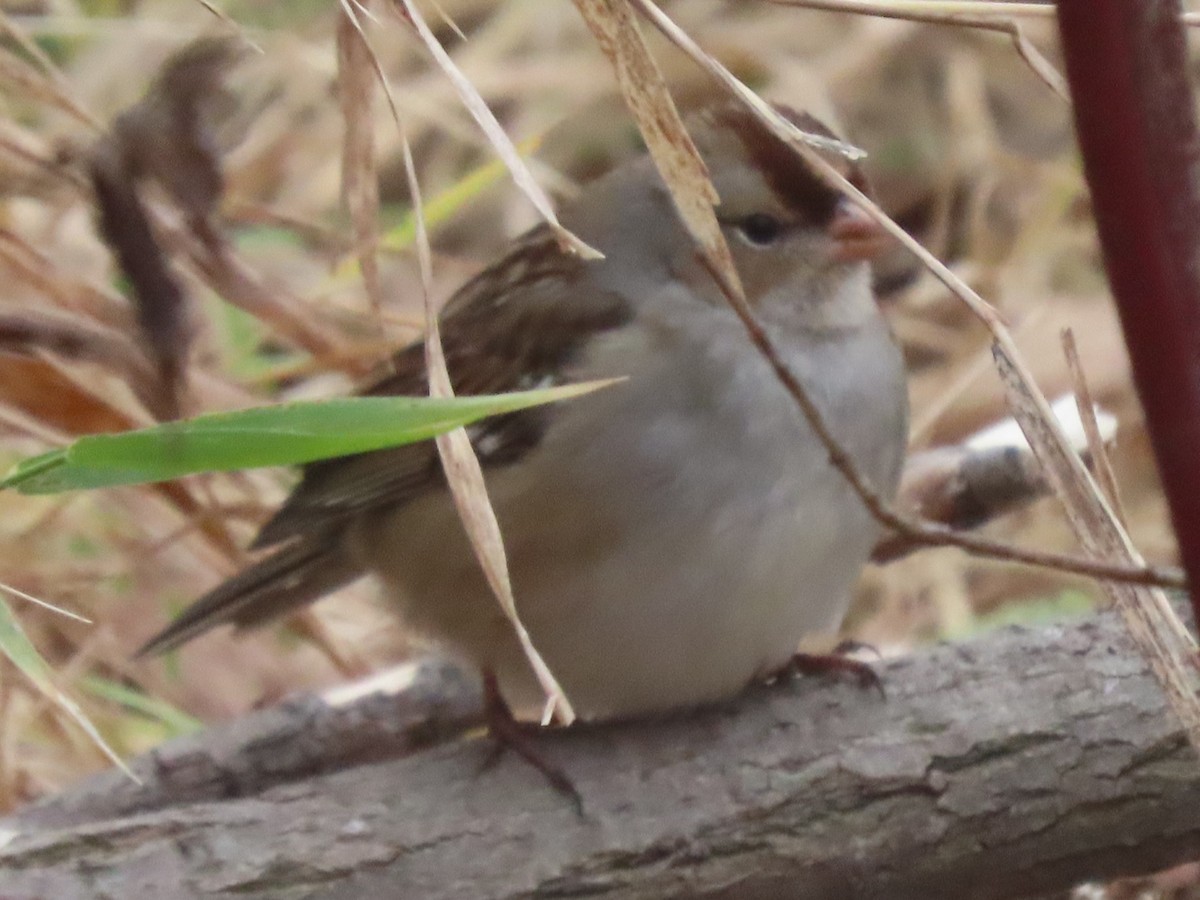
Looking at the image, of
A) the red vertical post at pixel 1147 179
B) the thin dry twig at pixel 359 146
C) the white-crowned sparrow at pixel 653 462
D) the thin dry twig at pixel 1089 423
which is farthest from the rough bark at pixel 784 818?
the red vertical post at pixel 1147 179

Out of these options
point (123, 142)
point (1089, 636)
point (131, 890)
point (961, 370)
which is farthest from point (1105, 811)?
point (961, 370)

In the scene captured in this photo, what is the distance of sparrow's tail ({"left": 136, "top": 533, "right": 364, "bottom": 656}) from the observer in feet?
4.67

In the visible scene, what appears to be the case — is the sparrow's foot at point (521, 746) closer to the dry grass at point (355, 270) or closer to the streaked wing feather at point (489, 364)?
the streaked wing feather at point (489, 364)

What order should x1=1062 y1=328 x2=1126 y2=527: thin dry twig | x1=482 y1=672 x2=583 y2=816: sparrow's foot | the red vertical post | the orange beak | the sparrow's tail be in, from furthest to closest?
the sparrow's tail
the orange beak
x1=482 y1=672 x2=583 y2=816: sparrow's foot
x1=1062 y1=328 x2=1126 y2=527: thin dry twig
the red vertical post

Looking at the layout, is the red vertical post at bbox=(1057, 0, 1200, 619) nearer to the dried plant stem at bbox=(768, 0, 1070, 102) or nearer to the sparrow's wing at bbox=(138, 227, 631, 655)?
the dried plant stem at bbox=(768, 0, 1070, 102)

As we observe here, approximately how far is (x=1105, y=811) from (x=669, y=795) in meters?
0.28

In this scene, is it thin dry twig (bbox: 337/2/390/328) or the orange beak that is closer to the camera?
thin dry twig (bbox: 337/2/390/328)

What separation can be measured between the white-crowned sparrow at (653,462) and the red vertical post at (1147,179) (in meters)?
0.74

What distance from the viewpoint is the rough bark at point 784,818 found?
3.17 feet

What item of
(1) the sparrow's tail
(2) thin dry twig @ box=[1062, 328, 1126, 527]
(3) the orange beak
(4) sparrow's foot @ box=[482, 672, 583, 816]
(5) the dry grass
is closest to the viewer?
(2) thin dry twig @ box=[1062, 328, 1126, 527]

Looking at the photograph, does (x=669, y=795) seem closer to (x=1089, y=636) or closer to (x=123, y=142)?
(x=1089, y=636)

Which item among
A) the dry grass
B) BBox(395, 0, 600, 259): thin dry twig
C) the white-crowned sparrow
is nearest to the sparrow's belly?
the white-crowned sparrow

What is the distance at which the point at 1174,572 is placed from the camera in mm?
597

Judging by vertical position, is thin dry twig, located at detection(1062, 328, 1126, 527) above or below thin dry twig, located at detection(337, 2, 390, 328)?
below
